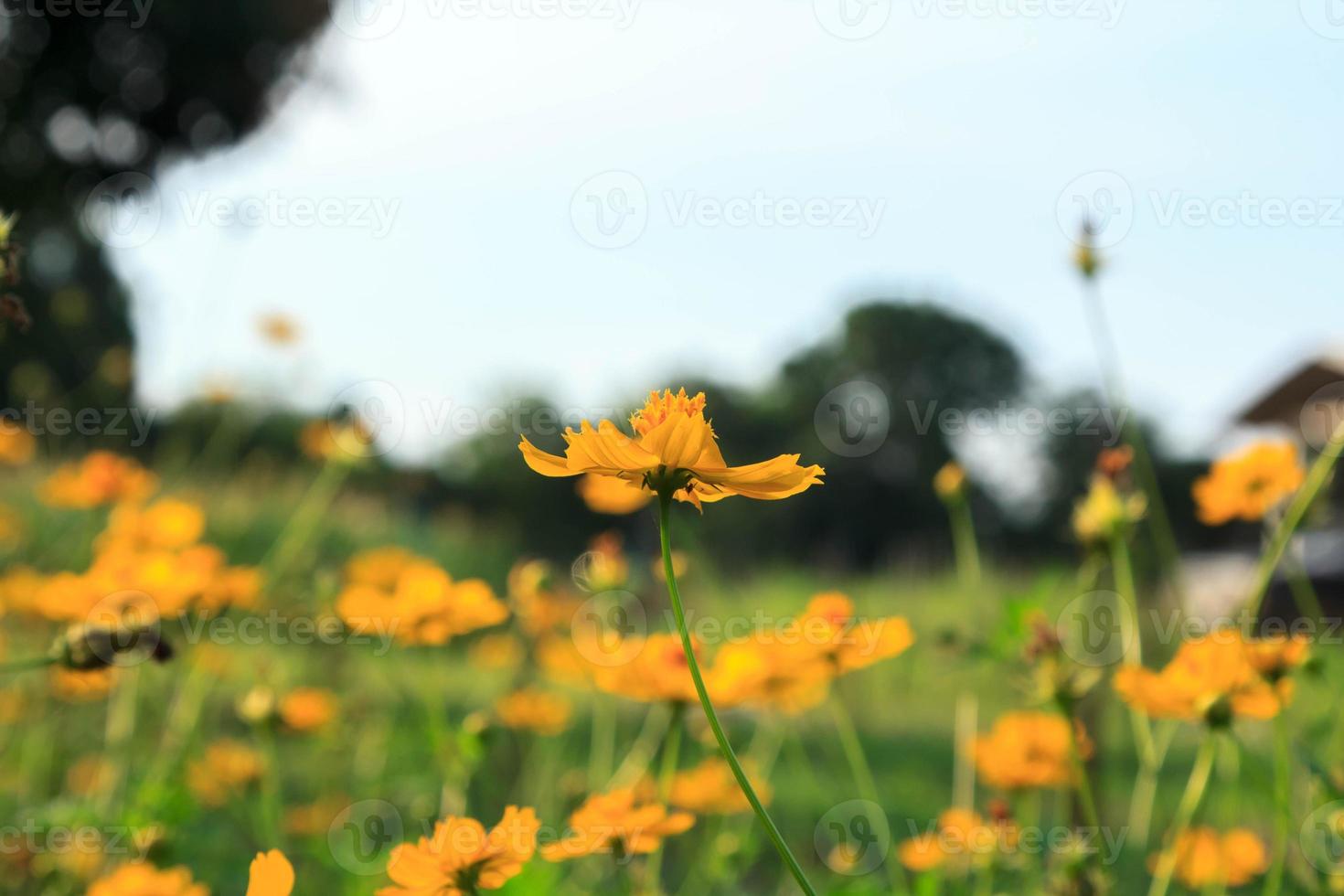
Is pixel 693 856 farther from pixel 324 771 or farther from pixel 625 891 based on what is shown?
pixel 625 891

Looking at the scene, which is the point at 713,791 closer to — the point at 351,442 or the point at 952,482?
the point at 952,482

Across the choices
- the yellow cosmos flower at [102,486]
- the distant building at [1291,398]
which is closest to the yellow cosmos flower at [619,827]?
the yellow cosmos flower at [102,486]

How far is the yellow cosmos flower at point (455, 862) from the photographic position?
0.57 metres

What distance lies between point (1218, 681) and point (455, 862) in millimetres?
595

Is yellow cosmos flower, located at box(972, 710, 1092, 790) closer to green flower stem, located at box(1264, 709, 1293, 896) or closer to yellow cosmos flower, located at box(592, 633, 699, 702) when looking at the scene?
green flower stem, located at box(1264, 709, 1293, 896)

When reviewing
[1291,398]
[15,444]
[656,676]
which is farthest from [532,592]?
[1291,398]

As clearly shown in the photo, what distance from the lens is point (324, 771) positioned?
2062 millimetres

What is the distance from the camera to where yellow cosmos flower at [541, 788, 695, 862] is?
0.62 meters

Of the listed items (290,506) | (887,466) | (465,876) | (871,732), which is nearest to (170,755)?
(465,876)

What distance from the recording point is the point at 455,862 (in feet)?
1.88

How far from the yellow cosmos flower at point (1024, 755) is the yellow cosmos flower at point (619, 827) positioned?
1.99 feet

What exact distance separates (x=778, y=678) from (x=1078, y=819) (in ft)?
1.41

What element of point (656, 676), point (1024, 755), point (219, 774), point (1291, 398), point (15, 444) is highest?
point (656, 676)

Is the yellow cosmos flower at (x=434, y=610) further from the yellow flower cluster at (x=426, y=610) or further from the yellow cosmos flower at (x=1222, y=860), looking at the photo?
the yellow cosmos flower at (x=1222, y=860)
